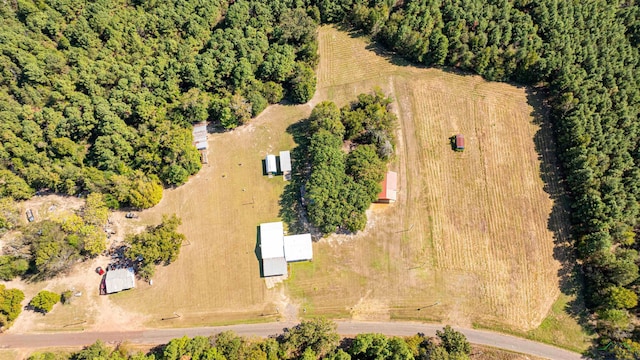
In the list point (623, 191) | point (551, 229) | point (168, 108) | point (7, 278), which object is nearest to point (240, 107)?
point (168, 108)

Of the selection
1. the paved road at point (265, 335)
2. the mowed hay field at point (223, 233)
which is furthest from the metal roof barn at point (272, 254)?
the paved road at point (265, 335)

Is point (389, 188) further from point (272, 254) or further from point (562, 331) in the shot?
point (562, 331)

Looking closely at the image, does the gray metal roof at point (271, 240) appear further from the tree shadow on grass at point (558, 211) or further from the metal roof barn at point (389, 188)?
the tree shadow on grass at point (558, 211)

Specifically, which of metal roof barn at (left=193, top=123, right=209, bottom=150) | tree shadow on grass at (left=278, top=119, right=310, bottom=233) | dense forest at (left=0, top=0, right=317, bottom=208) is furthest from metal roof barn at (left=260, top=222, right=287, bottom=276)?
metal roof barn at (left=193, top=123, right=209, bottom=150)

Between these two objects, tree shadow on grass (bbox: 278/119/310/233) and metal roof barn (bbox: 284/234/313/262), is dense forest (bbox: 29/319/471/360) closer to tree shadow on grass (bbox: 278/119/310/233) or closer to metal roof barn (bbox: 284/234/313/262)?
metal roof barn (bbox: 284/234/313/262)

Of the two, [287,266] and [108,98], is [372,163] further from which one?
[108,98]

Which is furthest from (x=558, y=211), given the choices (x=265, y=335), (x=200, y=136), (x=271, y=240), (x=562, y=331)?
(x=200, y=136)
